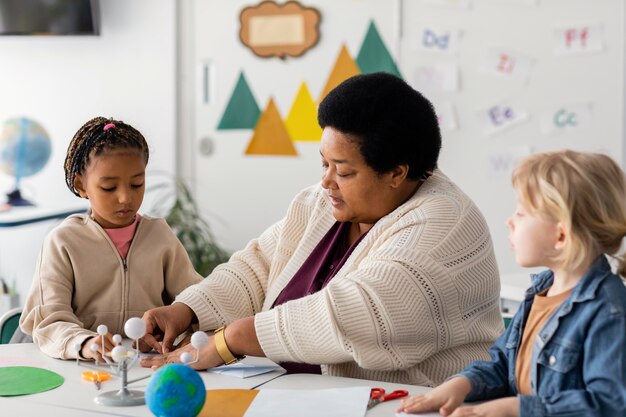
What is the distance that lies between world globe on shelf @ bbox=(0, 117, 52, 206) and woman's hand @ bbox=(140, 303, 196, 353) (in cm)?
289

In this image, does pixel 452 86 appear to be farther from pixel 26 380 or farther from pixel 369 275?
pixel 26 380

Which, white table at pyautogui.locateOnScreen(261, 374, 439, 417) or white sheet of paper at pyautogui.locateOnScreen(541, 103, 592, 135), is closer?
white table at pyautogui.locateOnScreen(261, 374, 439, 417)

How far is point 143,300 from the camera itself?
2.16 meters

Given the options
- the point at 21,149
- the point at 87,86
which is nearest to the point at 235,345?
the point at 21,149

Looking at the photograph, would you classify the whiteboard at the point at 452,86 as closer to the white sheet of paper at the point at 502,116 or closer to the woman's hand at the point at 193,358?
the white sheet of paper at the point at 502,116

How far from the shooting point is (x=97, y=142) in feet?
6.77

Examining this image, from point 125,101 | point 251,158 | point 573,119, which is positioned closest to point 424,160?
point 573,119

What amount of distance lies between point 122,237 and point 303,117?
2478 mm

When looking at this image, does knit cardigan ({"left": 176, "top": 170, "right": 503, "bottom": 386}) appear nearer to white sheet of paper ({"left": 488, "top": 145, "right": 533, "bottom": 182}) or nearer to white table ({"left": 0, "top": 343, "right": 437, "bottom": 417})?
white table ({"left": 0, "top": 343, "right": 437, "bottom": 417})

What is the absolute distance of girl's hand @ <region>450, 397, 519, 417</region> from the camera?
1.42m

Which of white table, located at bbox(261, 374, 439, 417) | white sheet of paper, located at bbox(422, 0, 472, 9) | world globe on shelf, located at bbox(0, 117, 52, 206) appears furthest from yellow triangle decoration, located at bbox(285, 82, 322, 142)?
white table, located at bbox(261, 374, 439, 417)

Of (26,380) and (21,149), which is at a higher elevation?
(21,149)

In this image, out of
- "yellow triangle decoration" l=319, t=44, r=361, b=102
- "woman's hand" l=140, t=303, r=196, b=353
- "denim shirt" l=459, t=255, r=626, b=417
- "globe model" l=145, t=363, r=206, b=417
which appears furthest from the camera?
"yellow triangle decoration" l=319, t=44, r=361, b=102

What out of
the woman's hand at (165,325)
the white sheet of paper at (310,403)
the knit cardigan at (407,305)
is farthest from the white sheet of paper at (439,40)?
the white sheet of paper at (310,403)
